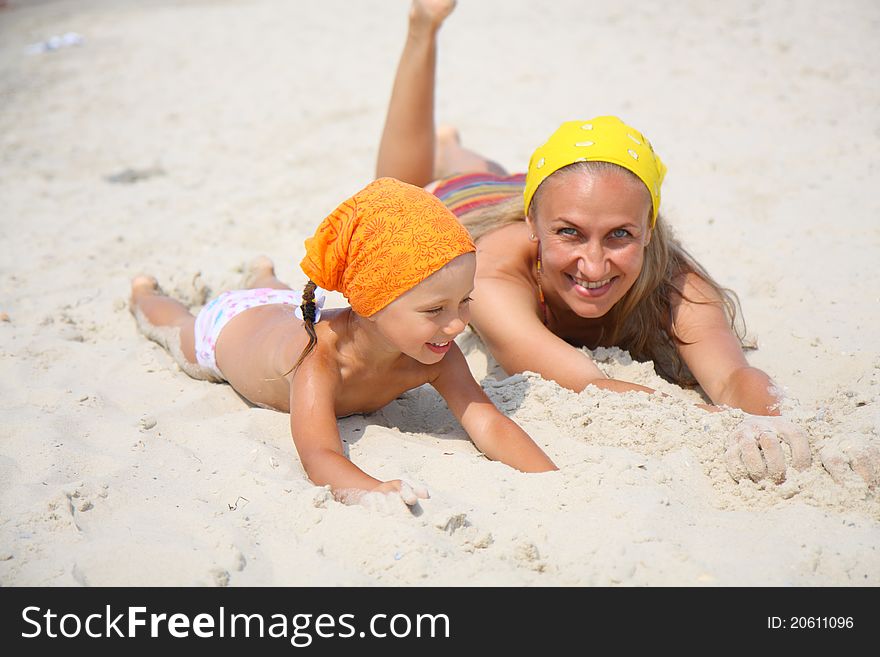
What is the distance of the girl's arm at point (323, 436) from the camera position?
8.07 feet

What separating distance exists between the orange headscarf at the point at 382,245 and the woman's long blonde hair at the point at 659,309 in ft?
2.48

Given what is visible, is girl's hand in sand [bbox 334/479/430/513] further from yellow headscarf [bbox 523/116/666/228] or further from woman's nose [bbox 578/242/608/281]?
yellow headscarf [bbox 523/116/666/228]

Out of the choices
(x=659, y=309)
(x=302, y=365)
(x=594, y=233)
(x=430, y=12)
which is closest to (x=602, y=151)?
(x=594, y=233)

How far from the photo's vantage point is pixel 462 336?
12.8 ft

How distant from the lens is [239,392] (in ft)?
11.0

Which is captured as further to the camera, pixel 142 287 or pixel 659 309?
pixel 142 287

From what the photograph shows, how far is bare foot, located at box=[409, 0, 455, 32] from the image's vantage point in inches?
170

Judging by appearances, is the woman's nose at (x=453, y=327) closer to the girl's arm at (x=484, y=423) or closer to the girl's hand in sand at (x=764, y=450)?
the girl's arm at (x=484, y=423)

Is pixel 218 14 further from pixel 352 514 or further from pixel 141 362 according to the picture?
pixel 352 514

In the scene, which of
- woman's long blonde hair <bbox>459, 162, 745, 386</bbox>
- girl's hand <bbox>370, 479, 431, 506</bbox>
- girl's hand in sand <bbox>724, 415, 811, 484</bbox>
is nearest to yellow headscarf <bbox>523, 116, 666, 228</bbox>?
woman's long blonde hair <bbox>459, 162, 745, 386</bbox>

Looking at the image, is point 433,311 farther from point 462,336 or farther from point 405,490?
point 462,336

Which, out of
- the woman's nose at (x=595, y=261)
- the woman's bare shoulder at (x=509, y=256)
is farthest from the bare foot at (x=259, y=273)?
the woman's nose at (x=595, y=261)

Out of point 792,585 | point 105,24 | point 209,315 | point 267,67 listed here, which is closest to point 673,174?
point 209,315

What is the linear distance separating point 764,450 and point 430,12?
283 centimetres
